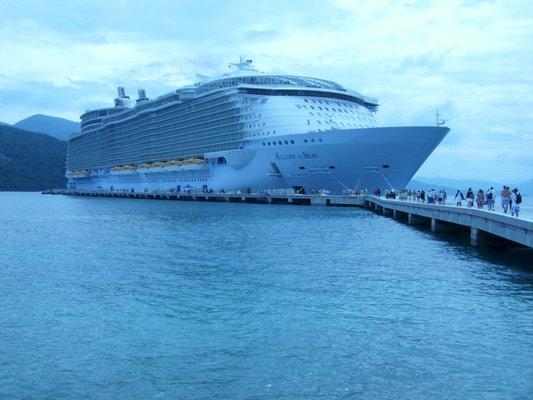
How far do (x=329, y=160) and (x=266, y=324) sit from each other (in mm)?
50424

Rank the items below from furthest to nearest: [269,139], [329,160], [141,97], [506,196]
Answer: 1. [141,97]
2. [269,139]
3. [329,160]
4. [506,196]

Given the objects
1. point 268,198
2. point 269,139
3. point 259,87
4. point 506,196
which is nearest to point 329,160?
point 269,139

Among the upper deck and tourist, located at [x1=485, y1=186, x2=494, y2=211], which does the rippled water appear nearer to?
tourist, located at [x1=485, y1=186, x2=494, y2=211]

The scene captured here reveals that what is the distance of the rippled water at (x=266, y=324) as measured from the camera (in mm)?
9695

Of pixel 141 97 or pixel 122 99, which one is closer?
pixel 141 97

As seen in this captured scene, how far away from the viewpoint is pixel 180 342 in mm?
11961

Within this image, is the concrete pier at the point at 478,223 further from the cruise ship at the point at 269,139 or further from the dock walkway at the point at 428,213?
the cruise ship at the point at 269,139

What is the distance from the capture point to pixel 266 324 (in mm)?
13328

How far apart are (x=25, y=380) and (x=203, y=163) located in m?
72.7

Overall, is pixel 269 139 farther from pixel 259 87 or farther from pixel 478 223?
pixel 478 223

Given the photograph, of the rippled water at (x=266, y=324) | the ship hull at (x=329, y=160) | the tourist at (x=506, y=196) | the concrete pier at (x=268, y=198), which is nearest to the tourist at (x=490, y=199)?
the tourist at (x=506, y=196)

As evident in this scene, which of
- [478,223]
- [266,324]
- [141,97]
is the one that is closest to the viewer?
[266,324]

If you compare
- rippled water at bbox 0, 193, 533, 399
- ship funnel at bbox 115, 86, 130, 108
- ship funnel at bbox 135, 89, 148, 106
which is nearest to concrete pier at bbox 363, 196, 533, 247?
rippled water at bbox 0, 193, 533, 399

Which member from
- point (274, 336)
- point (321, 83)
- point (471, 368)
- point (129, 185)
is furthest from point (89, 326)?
point (129, 185)
